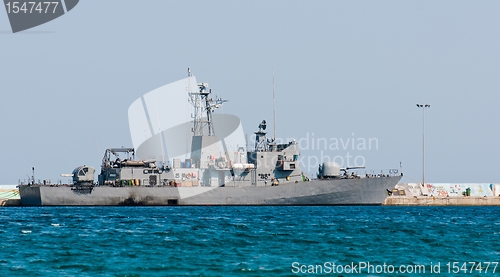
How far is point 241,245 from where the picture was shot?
30.4 m

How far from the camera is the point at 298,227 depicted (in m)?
39.0

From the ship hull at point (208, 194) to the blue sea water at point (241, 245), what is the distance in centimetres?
1229

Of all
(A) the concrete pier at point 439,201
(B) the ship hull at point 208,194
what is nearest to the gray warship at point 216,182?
(B) the ship hull at point 208,194

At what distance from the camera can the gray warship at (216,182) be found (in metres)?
60.2

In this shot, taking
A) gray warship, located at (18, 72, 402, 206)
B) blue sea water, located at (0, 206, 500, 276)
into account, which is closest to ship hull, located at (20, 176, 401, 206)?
gray warship, located at (18, 72, 402, 206)

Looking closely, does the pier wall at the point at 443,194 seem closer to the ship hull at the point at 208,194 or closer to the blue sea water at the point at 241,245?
the ship hull at the point at 208,194

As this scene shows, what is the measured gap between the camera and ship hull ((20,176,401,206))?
60.1 metres

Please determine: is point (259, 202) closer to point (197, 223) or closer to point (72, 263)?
point (197, 223)

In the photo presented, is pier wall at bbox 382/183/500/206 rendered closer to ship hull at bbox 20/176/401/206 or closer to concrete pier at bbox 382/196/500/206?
concrete pier at bbox 382/196/500/206

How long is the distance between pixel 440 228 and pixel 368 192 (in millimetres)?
21974

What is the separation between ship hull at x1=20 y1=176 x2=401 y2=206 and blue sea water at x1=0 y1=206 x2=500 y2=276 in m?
12.3

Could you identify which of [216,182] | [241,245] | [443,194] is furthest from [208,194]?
[241,245]

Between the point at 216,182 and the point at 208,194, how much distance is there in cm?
159

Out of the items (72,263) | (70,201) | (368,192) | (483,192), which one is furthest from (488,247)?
(483,192)
